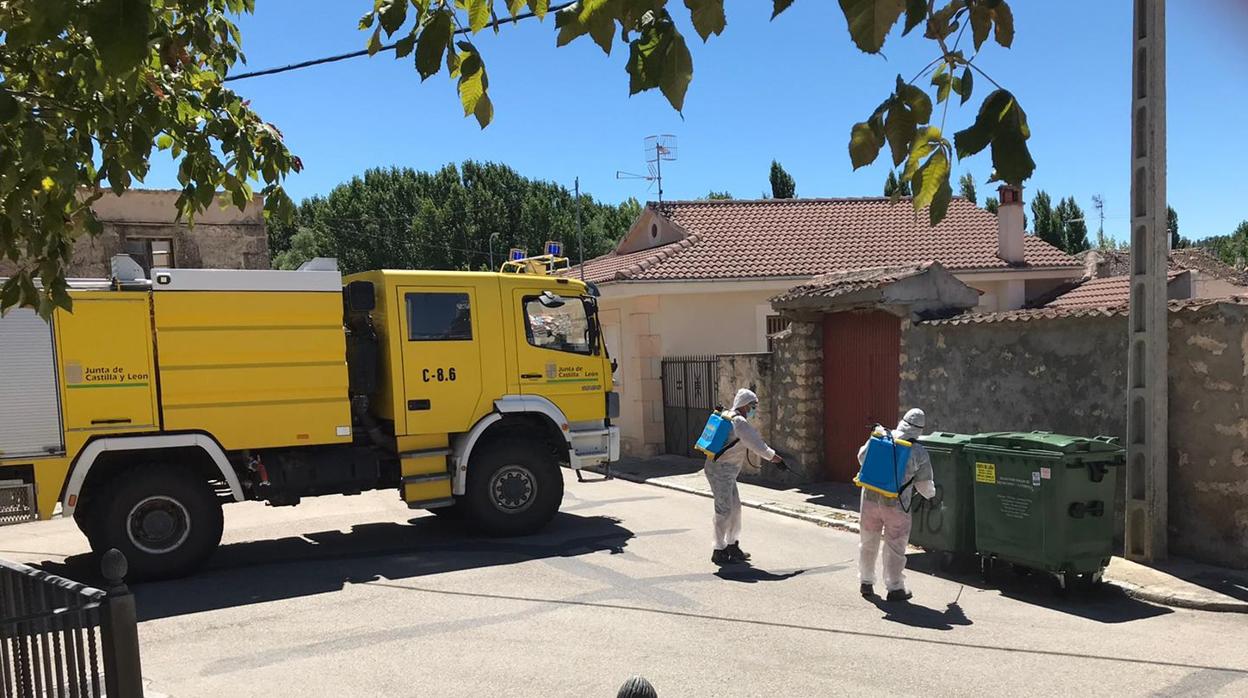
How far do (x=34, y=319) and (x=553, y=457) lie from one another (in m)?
5.13

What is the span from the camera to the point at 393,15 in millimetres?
2486

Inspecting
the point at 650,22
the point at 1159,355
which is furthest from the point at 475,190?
the point at 650,22

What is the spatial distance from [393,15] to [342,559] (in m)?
7.39

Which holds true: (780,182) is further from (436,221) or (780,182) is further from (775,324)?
(775,324)

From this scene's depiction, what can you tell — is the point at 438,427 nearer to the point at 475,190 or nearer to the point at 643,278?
the point at 643,278

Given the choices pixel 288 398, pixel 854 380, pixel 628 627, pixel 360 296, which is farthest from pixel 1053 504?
pixel 288 398

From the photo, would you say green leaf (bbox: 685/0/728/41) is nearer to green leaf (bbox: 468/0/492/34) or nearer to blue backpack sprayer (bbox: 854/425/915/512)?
green leaf (bbox: 468/0/492/34)

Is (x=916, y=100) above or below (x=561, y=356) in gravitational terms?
above

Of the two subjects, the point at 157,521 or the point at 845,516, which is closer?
the point at 157,521

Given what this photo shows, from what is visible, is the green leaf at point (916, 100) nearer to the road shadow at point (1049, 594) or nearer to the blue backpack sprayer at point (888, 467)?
the blue backpack sprayer at point (888, 467)

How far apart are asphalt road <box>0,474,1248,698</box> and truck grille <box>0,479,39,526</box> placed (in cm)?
116

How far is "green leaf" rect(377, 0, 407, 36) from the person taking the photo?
2475 millimetres

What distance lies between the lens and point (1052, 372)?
880 cm

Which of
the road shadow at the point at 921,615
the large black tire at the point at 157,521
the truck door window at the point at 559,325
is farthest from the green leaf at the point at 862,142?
the truck door window at the point at 559,325
